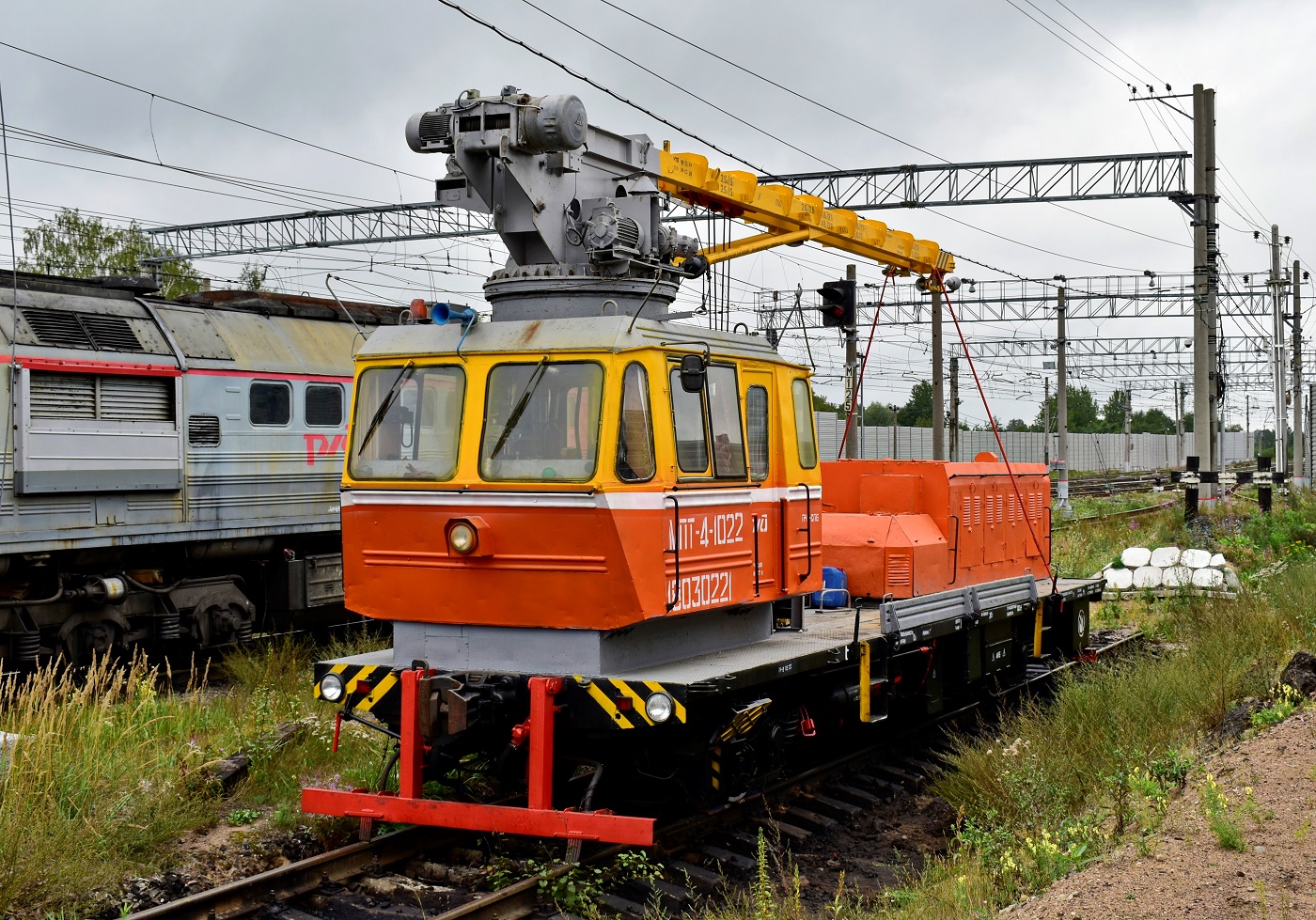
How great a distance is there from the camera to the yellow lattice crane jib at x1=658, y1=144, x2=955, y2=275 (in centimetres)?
962

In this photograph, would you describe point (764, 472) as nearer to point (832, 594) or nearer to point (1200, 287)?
point (832, 594)

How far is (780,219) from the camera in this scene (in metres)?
11.0

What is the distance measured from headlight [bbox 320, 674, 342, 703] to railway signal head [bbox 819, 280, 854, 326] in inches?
308

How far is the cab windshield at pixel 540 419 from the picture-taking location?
7.07m

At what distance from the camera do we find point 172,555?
13.2 metres

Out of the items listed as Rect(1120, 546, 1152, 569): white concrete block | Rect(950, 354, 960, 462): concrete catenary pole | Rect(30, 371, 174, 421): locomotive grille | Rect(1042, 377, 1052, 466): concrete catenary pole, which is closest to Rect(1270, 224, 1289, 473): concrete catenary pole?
Rect(950, 354, 960, 462): concrete catenary pole

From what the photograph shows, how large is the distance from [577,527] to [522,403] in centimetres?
81

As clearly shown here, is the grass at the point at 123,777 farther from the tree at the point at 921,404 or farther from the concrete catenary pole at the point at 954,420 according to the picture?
the tree at the point at 921,404

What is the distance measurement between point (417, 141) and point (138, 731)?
181 inches

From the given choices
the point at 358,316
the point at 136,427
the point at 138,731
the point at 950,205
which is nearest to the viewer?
the point at 138,731

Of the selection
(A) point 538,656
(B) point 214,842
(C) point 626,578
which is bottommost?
(B) point 214,842

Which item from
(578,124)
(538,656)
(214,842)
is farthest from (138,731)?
(578,124)

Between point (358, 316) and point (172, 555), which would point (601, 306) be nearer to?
point (172, 555)

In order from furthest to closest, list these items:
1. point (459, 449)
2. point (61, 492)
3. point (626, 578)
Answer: point (61, 492)
point (459, 449)
point (626, 578)
